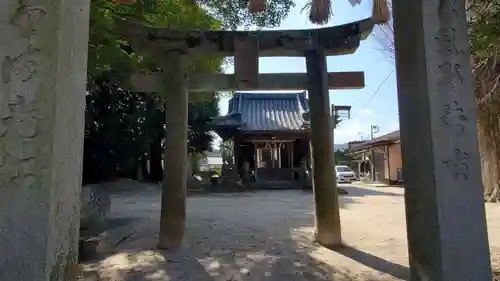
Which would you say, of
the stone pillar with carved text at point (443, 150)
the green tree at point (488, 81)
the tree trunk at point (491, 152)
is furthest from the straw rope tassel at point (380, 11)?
the tree trunk at point (491, 152)

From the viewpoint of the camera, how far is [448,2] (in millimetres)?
2529

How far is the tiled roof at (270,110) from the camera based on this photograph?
21.4 m

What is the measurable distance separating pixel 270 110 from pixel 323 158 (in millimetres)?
18229

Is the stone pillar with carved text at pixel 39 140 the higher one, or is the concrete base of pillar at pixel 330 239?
the stone pillar with carved text at pixel 39 140

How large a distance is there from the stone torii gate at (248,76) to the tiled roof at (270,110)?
14357 mm

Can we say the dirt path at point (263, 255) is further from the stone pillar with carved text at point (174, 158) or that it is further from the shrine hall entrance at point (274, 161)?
the shrine hall entrance at point (274, 161)

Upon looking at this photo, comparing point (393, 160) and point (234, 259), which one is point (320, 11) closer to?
point (234, 259)

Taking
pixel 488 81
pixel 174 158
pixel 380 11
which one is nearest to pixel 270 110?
pixel 488 81

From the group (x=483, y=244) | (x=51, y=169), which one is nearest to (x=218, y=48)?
→ (x=51, y=169)

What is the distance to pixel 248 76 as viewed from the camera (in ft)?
19.9

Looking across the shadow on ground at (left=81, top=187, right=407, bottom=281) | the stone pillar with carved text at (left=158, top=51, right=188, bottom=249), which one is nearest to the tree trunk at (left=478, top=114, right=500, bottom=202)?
the shadow on ground at (left=81, top=187, right=407, bottom=281)

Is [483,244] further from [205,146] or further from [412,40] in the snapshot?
[205,146]

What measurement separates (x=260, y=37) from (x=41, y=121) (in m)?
4.28

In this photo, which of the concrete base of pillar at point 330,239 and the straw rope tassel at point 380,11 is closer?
the straw rope tassel at point 380,11
